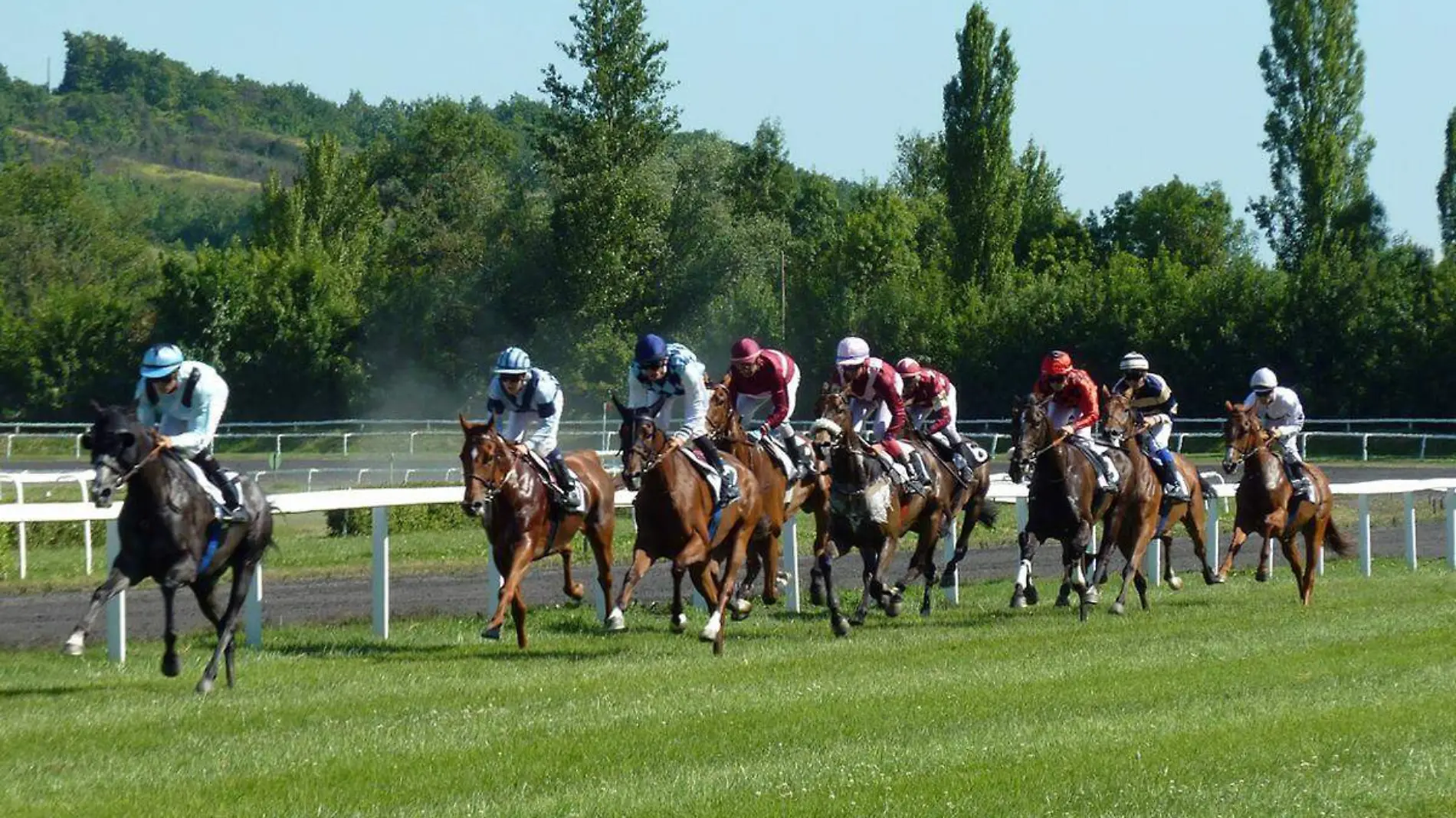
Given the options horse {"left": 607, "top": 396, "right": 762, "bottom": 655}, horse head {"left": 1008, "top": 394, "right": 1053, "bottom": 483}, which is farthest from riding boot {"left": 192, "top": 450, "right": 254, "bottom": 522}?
horse head {"left": 1008, "top": 394, "right": 1053, "bottom": 483}

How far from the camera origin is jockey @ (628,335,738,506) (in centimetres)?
1478

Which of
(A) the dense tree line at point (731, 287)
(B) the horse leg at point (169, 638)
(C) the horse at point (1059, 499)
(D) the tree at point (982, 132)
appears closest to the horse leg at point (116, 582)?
(B) the horse leg at point (169, 638)

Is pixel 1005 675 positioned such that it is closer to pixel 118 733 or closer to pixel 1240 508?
pixel 118 733

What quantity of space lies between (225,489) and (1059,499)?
7924 mm

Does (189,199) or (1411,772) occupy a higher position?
(189,199)

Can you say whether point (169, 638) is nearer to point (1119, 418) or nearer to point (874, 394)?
point (874, 394)

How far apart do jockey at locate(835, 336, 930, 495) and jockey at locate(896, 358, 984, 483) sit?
1.47m

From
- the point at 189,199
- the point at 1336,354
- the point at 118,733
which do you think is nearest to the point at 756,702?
the point at 118,733

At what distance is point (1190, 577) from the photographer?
22.8m

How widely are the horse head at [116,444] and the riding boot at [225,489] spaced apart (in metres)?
0.64

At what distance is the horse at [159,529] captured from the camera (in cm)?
1161

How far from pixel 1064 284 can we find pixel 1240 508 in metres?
41.9

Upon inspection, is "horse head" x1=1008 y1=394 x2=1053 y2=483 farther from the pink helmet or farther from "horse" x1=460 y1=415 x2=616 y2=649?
"horse" x1=460 y1=415 x2=616 y2=649

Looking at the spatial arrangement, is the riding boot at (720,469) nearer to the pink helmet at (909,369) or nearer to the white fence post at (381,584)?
the white fence post at (381,584)
